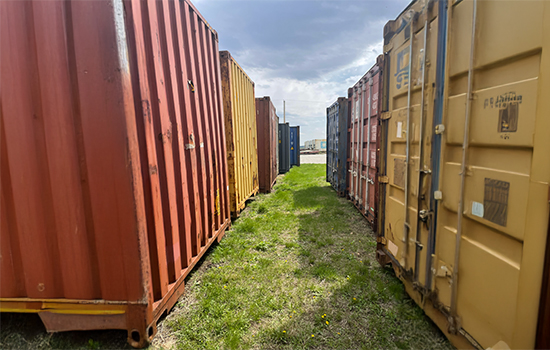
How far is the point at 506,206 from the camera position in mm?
1805

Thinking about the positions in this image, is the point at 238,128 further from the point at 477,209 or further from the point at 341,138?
the point at 477,209

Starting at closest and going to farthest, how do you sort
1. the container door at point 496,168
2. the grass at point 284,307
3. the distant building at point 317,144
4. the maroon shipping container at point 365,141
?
1. the container door at point 496,168
2. the grass at point 284,307
3. the maroon shipping container at point 365,141
4. the distant building at point 317,144

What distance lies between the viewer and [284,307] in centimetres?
304

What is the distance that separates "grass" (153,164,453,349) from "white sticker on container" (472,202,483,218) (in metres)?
1.33

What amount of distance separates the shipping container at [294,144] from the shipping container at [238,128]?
37.0 ft

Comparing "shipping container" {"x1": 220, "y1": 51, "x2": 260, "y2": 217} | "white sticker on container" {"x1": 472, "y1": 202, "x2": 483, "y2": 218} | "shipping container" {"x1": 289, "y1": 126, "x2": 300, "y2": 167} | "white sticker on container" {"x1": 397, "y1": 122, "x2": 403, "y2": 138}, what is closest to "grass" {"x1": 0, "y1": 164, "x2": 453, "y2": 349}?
"white sticker on container" {"x1": 472, "y1": 202, "x2": 483, "y2": 218}

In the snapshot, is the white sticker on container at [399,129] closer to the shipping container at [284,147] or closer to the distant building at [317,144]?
the shipping container at [284,147]

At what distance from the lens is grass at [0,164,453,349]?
2.50 metres

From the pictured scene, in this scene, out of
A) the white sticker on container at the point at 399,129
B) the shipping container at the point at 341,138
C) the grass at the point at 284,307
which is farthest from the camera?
the shipping container at the point at 341,138

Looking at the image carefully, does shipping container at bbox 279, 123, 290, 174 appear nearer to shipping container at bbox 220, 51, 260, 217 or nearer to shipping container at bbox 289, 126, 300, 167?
shipping container at bbox 289, 126, 300, 167

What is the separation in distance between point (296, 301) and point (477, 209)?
2.18m

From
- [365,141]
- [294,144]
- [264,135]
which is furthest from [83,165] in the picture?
[294,144]

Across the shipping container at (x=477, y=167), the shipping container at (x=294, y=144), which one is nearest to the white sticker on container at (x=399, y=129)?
the shipping container at (x=477, y=167)

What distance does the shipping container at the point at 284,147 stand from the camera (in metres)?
16.4
